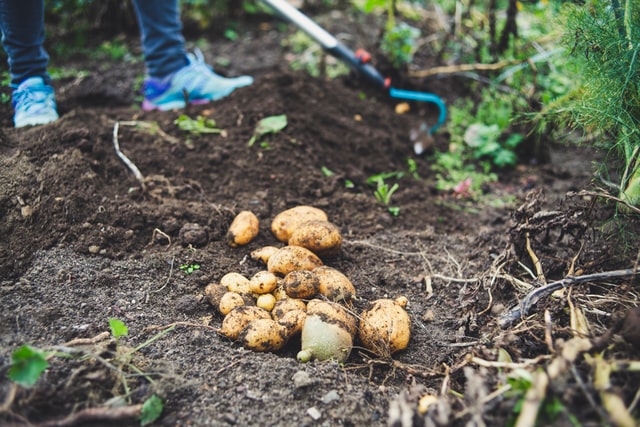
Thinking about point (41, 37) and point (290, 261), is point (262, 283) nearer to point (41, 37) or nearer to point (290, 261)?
point (290, 261)

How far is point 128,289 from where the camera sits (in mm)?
2232

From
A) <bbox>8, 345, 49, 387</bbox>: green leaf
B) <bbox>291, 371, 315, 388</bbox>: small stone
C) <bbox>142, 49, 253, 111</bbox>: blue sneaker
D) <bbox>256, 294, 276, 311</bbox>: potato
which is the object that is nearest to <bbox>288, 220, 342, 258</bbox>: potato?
<bbox>256, 294, 276, 311</bbox>: potato

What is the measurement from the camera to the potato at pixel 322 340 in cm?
195

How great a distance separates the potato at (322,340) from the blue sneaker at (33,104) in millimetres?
2290

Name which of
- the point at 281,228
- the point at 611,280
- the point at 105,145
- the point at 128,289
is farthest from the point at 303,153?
the point at 611,280

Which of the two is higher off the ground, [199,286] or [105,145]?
[105,145]

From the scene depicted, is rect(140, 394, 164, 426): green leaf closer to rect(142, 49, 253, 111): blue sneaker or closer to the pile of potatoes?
the pile of potatoes

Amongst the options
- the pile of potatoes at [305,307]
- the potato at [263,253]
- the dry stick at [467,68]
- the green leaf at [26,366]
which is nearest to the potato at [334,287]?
the pile of potatoes at [305,307]

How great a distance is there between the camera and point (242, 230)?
8.42 ft

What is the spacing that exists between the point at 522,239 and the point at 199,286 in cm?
155

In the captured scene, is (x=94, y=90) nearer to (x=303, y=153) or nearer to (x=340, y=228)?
(x=303, y=153)

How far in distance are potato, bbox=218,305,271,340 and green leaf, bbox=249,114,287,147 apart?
1545mm

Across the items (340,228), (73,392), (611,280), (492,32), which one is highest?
(492,32)

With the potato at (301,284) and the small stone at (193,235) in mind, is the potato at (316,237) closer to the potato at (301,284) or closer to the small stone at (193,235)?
the potato at (301,284)
